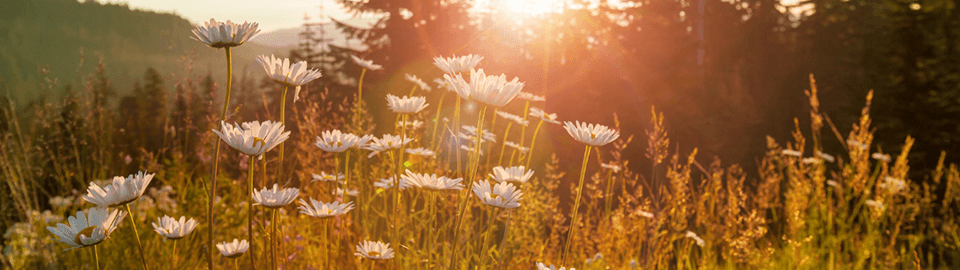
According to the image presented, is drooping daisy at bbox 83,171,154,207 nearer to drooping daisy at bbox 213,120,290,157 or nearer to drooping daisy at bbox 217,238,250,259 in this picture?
drooping daisy at bbox 213,120,290,157

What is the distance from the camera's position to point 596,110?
34.2 feet

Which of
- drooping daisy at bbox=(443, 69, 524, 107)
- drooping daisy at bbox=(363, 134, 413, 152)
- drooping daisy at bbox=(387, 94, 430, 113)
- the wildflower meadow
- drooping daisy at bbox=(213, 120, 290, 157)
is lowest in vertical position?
the wildflower meadow

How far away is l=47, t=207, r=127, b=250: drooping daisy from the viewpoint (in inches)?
34.5

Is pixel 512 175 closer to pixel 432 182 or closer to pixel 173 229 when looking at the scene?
pixel 432 182

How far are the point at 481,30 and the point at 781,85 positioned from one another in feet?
31.5

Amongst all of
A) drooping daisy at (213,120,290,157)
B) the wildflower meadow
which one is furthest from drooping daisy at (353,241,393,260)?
drooping daisy at (213,120,290,157)

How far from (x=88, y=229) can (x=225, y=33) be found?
43cm

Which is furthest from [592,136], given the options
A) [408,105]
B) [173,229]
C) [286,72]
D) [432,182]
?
[173,229]

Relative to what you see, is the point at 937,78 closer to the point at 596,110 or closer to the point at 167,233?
the point at 596,110

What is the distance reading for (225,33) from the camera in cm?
95

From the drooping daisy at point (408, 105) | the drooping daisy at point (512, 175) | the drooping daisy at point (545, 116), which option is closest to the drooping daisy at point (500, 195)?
the drooping daisy at point (512, 175)

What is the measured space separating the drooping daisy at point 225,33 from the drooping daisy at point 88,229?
1.24ft

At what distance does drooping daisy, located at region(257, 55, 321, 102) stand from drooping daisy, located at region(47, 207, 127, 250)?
0.40m

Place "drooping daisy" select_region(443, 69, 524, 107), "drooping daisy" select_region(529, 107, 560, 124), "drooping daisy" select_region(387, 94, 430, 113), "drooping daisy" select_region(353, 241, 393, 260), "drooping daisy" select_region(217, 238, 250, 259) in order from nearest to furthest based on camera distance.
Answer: "drooping daisy" select_region(443, 69, 524, 107) < "drooping daisy" select_region(217, 238, 250, 259) < "drooping daisy" select_region(353, 241, 393, 260) < "drooping daisy" select_region(387, 94, 430, 113) < "drooping daisy" select_region(529, 107, 560, 124)
